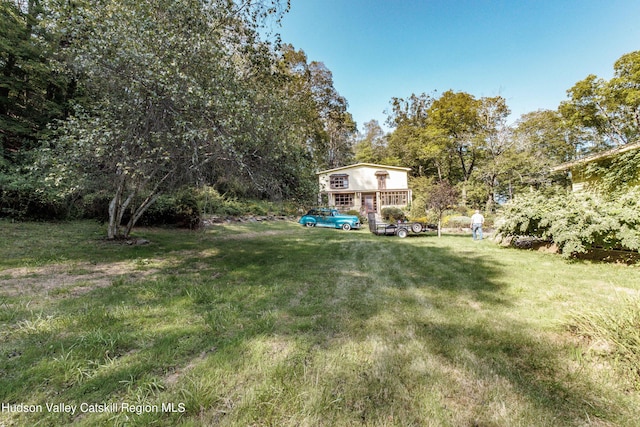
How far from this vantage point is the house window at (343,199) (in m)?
28.9

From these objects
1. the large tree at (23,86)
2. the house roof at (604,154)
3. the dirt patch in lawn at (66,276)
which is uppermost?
the large tree at (23,86)

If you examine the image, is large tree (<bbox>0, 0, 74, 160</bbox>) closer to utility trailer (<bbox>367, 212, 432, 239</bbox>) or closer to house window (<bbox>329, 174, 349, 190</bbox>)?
utility trailer (<bbox>367, 212, 432, 239</bbox>)

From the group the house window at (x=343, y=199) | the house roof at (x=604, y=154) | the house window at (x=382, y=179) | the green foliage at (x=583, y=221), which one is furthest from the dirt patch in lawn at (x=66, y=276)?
the house window at (x=382, y=179)

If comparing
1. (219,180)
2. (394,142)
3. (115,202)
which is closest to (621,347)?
(219,180)

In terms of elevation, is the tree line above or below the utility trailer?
above

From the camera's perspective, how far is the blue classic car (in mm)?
16672

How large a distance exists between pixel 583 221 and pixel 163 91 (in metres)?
9.85

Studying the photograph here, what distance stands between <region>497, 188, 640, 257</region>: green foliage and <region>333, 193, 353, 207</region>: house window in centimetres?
2084

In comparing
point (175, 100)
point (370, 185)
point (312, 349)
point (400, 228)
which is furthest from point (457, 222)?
point (175, 100)

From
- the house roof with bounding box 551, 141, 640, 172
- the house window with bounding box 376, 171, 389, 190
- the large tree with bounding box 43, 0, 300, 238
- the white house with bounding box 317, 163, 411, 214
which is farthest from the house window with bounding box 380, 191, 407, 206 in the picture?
the large tree with bounding box 43, 0, 300, 238

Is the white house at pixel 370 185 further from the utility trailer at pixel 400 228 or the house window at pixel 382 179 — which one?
the utility trailer at pixel 400 228

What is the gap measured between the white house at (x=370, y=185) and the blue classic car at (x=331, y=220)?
10881 mm

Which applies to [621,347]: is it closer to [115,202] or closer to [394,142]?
[115,202]

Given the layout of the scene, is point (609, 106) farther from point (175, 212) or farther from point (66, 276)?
point (66, 276)
